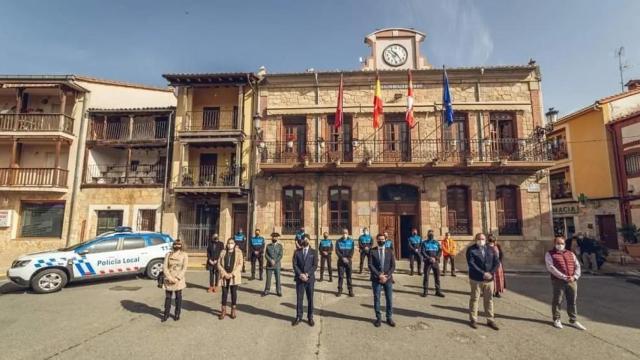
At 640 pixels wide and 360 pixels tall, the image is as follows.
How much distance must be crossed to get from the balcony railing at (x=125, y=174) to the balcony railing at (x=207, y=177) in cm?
165

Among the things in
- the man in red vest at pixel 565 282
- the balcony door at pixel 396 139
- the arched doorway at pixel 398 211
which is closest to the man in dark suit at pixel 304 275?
the man in red vest at pixel 565 282

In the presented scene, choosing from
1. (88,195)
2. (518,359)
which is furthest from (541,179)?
(88,195)

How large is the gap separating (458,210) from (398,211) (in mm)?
2853

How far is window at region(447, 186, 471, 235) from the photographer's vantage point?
14430 mm

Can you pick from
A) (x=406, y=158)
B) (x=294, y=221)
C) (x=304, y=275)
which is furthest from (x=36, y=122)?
(x=406, y=158)

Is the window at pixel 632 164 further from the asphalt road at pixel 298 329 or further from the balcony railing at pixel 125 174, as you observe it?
the balcony railing at pixel 125 174

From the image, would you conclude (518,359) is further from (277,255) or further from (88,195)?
(88,195)

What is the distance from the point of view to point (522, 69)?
1505cm

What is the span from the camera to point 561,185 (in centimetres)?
2158

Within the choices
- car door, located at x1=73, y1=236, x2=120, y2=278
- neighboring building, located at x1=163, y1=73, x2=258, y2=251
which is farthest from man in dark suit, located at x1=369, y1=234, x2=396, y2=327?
neighboring building, located at x1=163, y1=73, x2=258, y2=251

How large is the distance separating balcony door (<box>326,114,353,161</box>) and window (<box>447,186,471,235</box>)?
5.22 m

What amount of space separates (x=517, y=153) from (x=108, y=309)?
16.8 meters

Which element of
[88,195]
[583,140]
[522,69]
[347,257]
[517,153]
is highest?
[522,69]

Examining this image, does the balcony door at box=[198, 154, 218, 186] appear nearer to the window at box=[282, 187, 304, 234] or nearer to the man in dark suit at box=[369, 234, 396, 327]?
the window at box=[282, 187, 304, 234]
